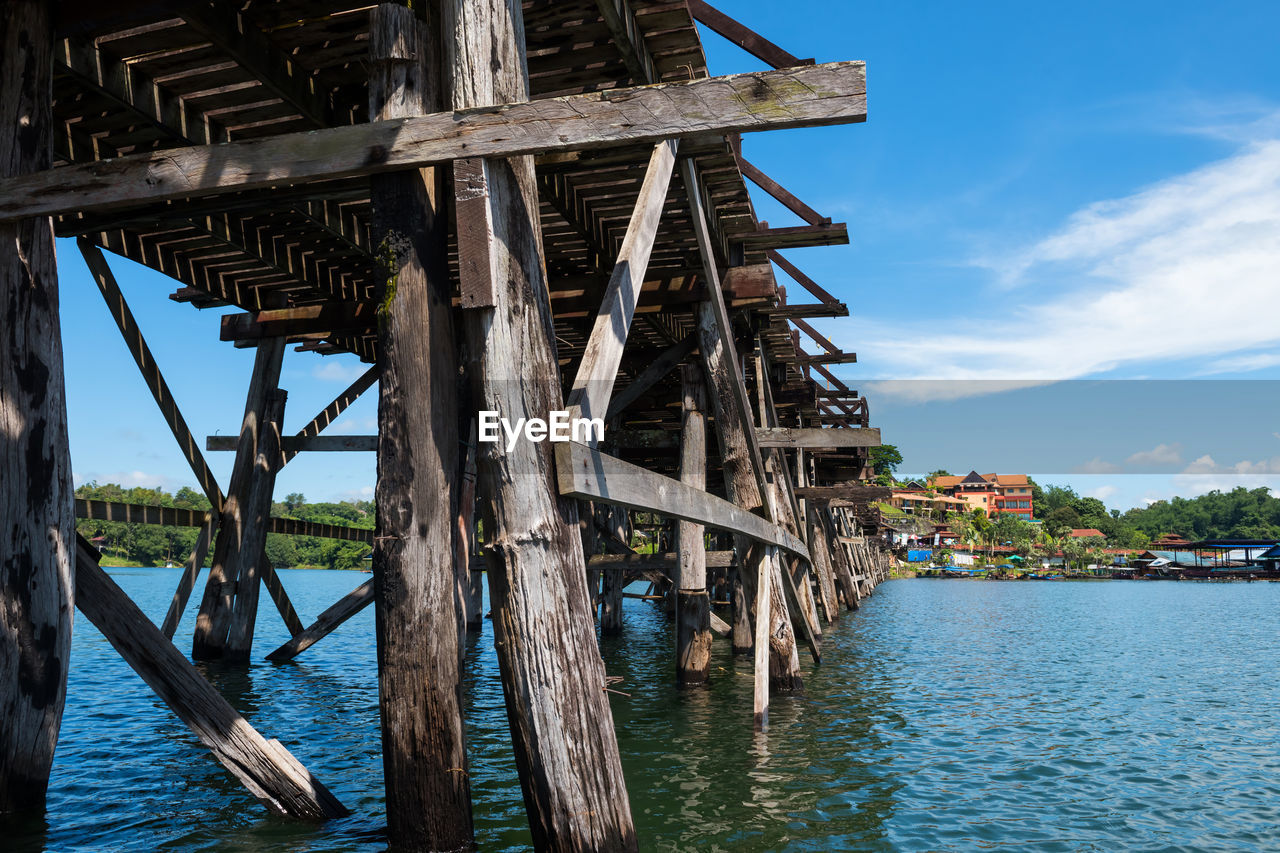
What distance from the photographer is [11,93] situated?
14.0 feet

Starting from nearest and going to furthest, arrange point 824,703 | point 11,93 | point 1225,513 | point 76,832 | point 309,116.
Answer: point 11,93
point 76,832
point 309,116
point 824,703
point 1225,513

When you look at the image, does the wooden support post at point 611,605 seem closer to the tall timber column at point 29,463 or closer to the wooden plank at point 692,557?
the wooden plank at point 692,557

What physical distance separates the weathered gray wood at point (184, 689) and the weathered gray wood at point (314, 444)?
537 centimetres

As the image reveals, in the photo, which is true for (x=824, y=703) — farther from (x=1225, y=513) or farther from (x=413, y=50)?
(x=1225, y=513)

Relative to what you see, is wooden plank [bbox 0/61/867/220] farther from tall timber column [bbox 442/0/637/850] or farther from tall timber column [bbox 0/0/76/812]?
tall timber column [bbox 0/0/76/812]

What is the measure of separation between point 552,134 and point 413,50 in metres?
0.97

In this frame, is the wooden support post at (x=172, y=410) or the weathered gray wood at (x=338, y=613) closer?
the wooden support post at (x=172, y=410)

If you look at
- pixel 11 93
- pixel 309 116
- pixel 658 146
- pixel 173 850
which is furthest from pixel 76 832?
pixel 658 146

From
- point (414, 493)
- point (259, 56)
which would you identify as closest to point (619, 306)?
point (414, 493)

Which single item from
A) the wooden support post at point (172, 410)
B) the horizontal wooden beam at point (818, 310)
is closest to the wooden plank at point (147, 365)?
the wooden support post at point (172, 410)

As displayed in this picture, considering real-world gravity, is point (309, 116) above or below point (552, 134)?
above

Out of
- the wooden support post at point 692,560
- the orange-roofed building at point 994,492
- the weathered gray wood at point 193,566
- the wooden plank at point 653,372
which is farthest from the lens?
the orange-roofed building at point 994,492

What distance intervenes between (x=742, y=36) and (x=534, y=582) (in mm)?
4999

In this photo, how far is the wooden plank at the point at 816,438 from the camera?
→ 8789 millimetres
